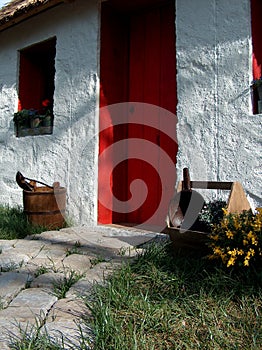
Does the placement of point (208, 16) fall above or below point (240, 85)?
above

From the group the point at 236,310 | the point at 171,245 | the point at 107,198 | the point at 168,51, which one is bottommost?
the point at 236,310

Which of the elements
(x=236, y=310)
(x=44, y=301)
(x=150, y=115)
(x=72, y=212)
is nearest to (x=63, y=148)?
(x=72, y=212)

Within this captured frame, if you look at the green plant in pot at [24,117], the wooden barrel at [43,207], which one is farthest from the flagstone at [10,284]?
the green plant in pot at [24,117]

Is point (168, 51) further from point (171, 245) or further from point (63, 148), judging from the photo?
point (171, 245)

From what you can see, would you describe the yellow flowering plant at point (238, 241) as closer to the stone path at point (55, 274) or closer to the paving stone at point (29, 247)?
the stone path at point (55, 274)

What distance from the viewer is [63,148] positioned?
181 inches

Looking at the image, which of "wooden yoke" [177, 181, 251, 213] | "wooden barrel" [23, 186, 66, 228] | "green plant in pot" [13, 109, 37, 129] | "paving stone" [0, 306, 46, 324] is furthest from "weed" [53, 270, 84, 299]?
"green plant in pot" [13, 109, 37, 129]

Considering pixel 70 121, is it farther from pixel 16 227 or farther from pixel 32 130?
pixel 16 227

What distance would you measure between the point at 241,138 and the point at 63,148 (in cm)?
234

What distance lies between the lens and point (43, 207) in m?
4.02

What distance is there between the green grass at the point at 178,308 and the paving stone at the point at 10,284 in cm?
53

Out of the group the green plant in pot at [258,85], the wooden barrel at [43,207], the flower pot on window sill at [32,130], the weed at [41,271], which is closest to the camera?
the weed at [41,271]

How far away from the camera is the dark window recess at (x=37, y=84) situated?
16.6 ft

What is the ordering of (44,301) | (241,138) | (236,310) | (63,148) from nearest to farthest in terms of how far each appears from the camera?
(236,310) < (44,301) < (241,138) < (63,148)
